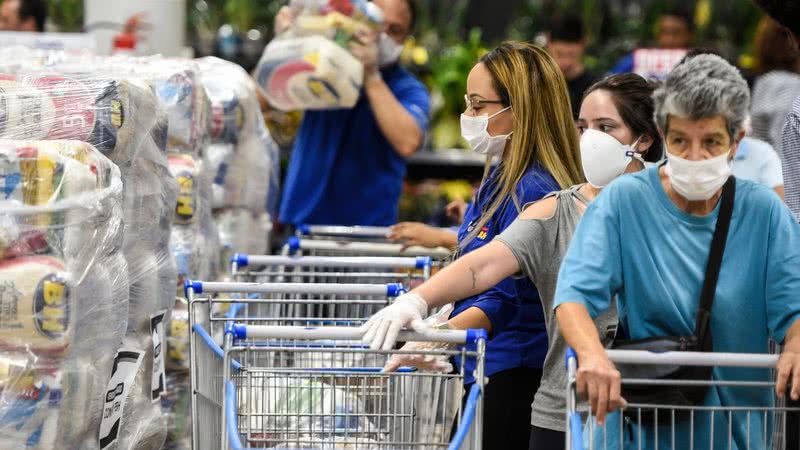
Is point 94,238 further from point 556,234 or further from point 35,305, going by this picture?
point 556,234

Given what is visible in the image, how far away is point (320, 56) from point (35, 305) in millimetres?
2683

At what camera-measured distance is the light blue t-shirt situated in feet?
9.18

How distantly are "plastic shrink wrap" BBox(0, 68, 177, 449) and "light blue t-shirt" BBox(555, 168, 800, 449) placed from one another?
130 centimetres

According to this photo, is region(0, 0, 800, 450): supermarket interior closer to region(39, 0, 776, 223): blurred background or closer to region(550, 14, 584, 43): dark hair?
region(550, 14, 584, 43): dark hair

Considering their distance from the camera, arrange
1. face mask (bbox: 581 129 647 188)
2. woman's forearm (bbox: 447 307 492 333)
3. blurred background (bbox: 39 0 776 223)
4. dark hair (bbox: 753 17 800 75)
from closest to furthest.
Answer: face mask (bbox: 581 129 647 188), woman's forearm (bbox: 447 307 492 333), dark hair (bbox: 753 17 800 75), blurred background (bbox: 39 0 776 223)

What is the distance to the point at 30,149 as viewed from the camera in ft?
10.0

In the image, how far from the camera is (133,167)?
3.80m

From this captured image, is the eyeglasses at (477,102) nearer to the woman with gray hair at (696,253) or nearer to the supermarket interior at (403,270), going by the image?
the supermarket interior at (403,270)

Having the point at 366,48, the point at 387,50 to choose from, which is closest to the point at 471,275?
the point at 366,48

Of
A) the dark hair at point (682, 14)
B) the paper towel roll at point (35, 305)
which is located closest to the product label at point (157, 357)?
the paper towel roll at point (35, 305)

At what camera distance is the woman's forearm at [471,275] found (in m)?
3.15

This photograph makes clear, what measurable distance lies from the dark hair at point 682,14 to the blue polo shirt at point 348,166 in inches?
121

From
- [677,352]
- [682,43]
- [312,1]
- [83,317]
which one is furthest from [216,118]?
[682,43]

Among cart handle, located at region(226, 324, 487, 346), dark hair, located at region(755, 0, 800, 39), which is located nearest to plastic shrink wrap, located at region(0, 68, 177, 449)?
cart handle, located at region(226, 324, 487, 346)
